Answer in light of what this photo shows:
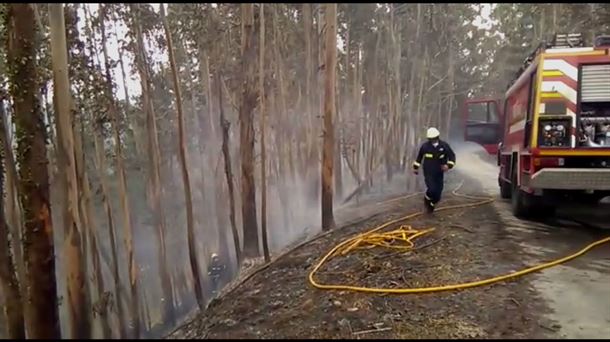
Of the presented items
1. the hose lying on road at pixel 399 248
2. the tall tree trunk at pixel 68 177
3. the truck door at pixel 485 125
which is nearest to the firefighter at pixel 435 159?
the hose lying on road at pixel 399 248

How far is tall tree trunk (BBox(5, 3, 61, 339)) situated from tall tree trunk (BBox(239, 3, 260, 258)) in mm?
6654

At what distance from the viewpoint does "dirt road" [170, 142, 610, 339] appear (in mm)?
4777

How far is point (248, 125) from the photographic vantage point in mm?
12805

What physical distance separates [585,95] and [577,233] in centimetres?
231

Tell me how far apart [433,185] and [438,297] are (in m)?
4.48

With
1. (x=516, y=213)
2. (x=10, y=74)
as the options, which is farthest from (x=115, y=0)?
(x=516, y=213)

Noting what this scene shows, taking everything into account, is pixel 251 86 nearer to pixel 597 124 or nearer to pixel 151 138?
pixel 151 138

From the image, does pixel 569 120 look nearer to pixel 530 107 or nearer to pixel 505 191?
pixel 530 107

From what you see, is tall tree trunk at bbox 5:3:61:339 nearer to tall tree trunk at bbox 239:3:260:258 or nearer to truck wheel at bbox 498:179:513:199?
tall tree trunk at bbox 239:3:260:258

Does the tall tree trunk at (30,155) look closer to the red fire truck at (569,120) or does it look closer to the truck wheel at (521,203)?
the red fire truck at (569,120)

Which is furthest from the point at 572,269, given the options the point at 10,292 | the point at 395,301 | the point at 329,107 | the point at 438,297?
the point at 10,292

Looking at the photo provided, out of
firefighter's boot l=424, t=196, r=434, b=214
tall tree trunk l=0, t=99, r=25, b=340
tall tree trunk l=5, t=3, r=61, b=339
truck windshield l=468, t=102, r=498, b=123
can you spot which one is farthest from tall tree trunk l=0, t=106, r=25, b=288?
truck windshield l=468, t=102, r=498, b=123

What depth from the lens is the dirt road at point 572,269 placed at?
4.77 metres

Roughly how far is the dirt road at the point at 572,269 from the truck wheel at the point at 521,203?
21cm
